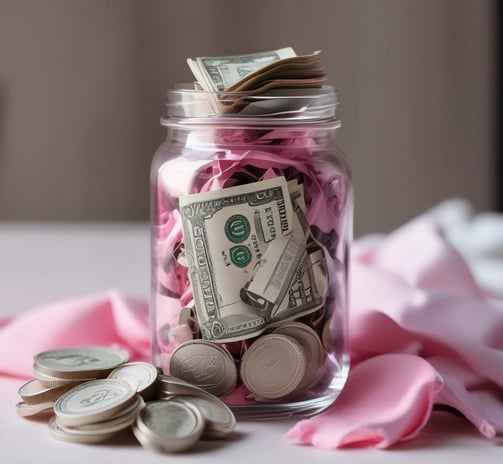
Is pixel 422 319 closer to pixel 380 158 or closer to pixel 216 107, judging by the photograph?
pixel 216 107

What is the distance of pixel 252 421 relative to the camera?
0.83 metres

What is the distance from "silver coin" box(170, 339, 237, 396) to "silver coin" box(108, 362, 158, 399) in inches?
1.1

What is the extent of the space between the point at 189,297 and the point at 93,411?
0.14 meters

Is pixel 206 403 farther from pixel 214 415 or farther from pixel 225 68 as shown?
pixel 225 68

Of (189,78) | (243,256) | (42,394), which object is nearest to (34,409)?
(42,394)

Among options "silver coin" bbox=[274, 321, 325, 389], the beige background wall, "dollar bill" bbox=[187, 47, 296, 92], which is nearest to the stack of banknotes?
"dollar bill" bbox=[187, 47, 296, 92]

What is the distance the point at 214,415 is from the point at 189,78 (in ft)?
7.76

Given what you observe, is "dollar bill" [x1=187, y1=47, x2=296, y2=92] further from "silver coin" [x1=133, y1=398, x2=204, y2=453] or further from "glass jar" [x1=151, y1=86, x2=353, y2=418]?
"silver coin" [x1=133, y1=398, x2=204, y2=453]

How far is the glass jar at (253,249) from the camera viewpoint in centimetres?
80

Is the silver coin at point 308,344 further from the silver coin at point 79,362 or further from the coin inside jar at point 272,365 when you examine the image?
the silver coin at point 79,362

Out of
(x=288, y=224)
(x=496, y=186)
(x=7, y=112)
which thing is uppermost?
(x=288, y=224)

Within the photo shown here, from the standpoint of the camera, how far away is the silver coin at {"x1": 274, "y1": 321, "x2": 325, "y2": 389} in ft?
2.66

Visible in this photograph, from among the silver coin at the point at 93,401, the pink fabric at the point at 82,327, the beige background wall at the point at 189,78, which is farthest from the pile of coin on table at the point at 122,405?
the beige background wall at the point at 189,78

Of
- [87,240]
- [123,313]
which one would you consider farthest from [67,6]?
[123,313]
